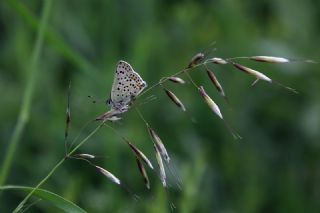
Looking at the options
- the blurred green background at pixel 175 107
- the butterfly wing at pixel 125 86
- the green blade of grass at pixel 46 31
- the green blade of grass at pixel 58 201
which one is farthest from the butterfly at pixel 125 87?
the blurred green background at pixel 175 107

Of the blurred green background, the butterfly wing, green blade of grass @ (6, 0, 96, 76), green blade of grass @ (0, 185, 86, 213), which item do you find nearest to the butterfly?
the butterfly wing

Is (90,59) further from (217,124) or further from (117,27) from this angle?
(217,124)

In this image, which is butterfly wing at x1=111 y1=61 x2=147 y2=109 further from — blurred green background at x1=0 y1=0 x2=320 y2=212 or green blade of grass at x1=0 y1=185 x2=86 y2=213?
blurred green background at x1=0 y1=0 x2=320 y2=212

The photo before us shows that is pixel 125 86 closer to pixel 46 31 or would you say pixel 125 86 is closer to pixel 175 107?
pixel 46 31

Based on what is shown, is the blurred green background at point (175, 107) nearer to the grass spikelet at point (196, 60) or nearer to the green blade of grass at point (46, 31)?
the green blade of grass at point (46, 31)

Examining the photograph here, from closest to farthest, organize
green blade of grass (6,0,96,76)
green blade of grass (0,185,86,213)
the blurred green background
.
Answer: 1. green blade of grass (0,185,86,213)
2. green blade of grass (6,0,96,76)
3. the blurred green background

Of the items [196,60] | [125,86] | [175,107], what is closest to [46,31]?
[125,86]

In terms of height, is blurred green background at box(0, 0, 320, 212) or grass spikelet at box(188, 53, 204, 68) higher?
grass spikelet at box(188, 53, 204, 68)
